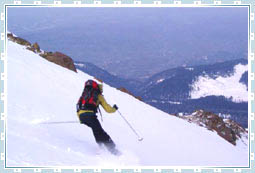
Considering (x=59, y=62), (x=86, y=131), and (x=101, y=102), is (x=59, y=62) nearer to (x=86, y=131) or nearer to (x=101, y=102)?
(x=86, y=131)

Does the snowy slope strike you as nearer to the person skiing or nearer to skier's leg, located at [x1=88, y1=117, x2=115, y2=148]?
skier's leg, located at [x1=88, y1=117, x2=115, y2=148]

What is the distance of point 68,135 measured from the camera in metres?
11.9

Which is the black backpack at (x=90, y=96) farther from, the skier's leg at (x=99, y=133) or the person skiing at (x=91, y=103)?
the skier's leg at (x=99, y=133)

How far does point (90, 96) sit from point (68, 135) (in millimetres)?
2227

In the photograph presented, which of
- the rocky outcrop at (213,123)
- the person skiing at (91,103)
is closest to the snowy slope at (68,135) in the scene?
the person skiing at (91,103)

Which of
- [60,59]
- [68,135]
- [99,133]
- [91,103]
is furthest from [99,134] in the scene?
[60,59]

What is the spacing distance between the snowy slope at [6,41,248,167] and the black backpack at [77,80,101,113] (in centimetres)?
144

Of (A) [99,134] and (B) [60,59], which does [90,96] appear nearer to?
(A) [99,134]

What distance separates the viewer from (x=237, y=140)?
148 ft

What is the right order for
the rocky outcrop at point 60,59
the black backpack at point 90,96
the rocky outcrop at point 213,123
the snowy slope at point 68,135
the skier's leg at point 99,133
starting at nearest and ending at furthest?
the snowy slope at point 68,135
the black backpack at point 90,96
the skier's leg at point 99,133
the rocky outcrop at point 60,59
the rocky outcrop at point 213,123

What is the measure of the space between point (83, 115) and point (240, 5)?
6643 millimetres

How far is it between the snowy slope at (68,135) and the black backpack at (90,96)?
1438 mm

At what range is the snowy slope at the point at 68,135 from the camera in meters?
9.91

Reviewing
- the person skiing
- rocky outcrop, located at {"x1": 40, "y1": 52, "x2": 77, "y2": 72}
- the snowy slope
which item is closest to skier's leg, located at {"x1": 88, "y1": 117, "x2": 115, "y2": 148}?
the person skiing
